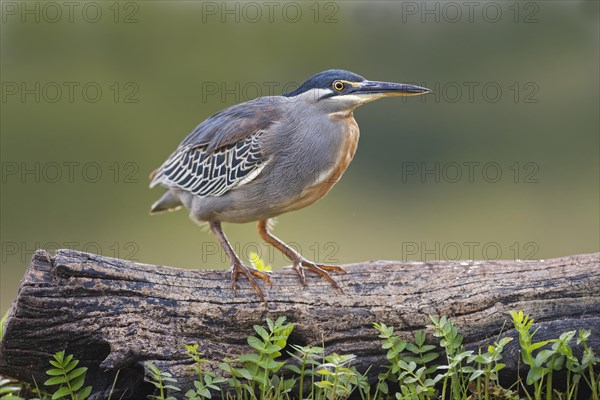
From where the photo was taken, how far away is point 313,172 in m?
4.87

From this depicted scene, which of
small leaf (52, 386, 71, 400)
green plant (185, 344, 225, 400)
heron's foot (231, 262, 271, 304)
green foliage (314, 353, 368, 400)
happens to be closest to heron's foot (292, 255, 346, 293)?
heron's foot (231, 262, 271, 304)

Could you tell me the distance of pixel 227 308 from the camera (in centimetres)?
431

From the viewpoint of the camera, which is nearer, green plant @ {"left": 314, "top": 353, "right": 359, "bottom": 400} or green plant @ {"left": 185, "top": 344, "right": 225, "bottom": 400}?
green plant @ {"left": 314, "top": 353, "right": 359, "bottom": 400}

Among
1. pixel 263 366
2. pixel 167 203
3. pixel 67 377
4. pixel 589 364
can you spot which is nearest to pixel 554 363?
pixel 589 364

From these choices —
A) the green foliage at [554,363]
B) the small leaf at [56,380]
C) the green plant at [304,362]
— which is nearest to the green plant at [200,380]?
the green plant at [304,362]

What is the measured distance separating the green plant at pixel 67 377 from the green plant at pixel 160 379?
0.31m

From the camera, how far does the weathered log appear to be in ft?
13.1

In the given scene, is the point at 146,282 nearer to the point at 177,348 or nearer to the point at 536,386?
the point at 177,348

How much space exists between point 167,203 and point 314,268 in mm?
1618

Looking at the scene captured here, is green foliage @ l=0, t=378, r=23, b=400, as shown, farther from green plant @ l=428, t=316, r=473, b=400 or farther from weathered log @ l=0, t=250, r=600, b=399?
green plant @ l=428, t=316, r=473, b=400

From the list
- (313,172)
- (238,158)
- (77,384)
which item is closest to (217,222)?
(238,158)

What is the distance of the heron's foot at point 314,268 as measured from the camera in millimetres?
4648

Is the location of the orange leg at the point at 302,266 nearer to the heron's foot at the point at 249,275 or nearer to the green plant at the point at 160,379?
the heron's foot at the point at 249,275

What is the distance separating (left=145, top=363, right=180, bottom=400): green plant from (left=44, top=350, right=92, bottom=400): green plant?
0.31 m
